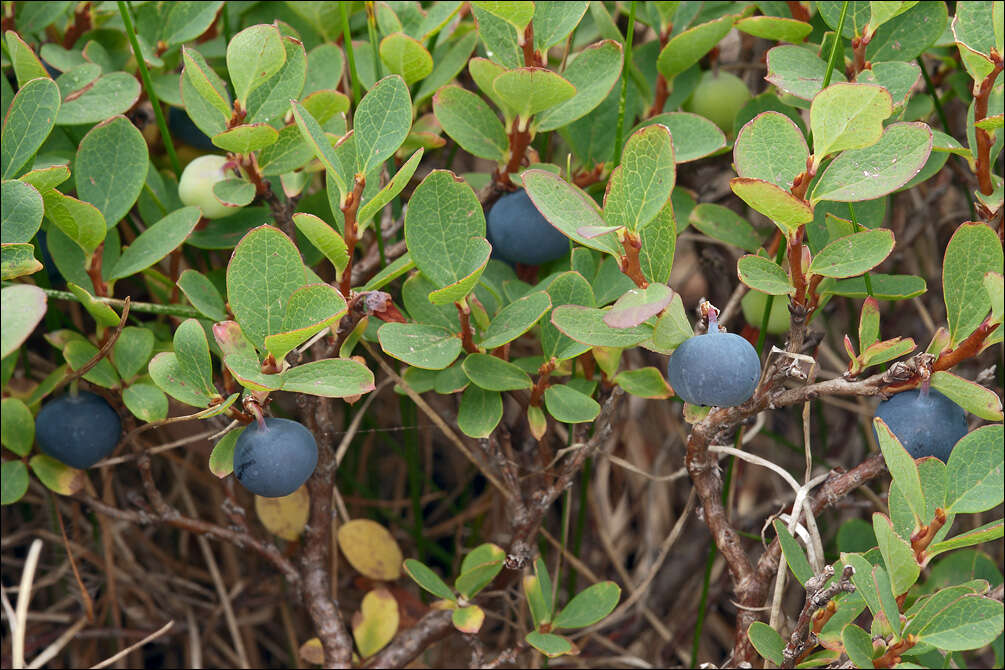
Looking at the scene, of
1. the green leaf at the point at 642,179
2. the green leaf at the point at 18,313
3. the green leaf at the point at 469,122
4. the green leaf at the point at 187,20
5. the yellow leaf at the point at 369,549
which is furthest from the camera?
the yellow leaf at the point at 369,549

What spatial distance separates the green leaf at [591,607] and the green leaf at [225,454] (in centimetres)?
39

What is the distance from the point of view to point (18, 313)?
701 millimetres

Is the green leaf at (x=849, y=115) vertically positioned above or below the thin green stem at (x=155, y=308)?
above

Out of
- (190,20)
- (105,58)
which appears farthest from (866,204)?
(105,58)

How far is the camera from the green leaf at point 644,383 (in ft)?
3.24

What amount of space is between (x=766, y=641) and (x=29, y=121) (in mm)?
828

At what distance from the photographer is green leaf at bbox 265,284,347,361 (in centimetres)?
79

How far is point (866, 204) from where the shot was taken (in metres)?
0.99

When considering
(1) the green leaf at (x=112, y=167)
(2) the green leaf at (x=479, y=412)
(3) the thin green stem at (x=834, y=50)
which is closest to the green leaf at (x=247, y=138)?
(1) the green leaf at (x=112, y=167)

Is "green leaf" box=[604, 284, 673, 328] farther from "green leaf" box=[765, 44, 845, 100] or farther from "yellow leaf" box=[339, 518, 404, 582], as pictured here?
"yellow leaf" box=[339, 518, 404, 582]

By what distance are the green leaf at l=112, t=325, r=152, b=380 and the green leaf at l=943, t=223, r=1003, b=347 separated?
755 mm

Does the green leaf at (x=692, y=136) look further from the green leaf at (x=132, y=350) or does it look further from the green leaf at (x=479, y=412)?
the green leaf at (x=132, y=350)

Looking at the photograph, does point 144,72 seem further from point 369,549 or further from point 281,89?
point 369,549

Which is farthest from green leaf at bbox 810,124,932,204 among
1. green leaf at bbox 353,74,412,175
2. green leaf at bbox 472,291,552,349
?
green leaf at bbox 353,74,412,175
